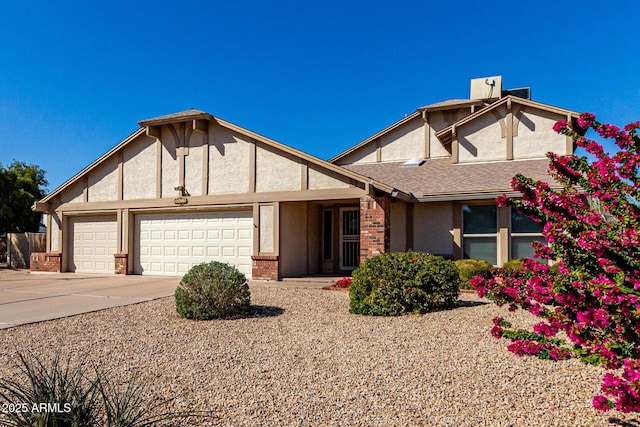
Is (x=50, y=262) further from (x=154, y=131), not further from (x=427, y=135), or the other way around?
(x=427, y=135)

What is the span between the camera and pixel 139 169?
1541cm

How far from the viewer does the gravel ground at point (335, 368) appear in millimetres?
3852

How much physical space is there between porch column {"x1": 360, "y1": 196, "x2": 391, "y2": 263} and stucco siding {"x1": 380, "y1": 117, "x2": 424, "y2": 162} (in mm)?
6093

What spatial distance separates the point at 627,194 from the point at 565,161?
17.3 inches

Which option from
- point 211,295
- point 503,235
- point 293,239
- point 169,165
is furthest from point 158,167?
point 503,235

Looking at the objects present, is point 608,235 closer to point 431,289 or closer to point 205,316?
point 431,289

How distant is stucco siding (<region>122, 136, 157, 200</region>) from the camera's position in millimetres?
15211

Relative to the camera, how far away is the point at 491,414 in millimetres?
3797

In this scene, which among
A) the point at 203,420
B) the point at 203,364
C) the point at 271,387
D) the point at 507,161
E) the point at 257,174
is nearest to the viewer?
the point at 203,420

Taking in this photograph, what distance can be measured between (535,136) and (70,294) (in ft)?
45.5

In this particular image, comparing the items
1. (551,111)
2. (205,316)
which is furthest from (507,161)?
(205,316)

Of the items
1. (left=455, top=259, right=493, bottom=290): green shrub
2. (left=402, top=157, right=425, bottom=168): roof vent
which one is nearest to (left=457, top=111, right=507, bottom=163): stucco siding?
(left=402, top=157, right=425, bottom=168): roof vent

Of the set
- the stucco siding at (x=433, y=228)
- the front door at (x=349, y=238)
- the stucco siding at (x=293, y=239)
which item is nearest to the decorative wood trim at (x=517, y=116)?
the stucco siding at (x=433, y=228)

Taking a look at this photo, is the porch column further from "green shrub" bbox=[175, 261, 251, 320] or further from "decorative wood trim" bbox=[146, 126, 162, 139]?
"decorative wood trim" bbox=[146, 126, 162, 139]
